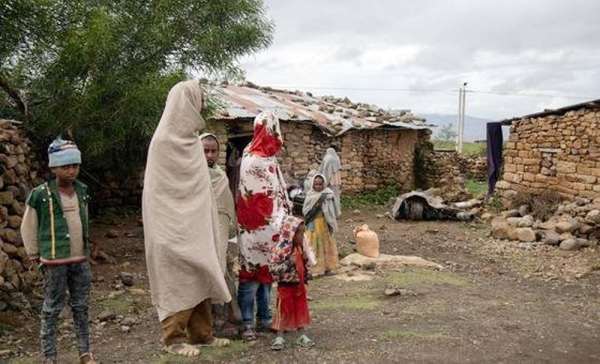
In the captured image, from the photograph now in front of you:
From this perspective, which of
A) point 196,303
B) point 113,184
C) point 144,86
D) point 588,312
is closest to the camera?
point 196,303

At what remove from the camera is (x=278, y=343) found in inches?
159

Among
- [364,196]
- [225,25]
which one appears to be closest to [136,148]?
[225,25]

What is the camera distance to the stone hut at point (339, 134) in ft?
46.3

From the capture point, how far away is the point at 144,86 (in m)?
7.38

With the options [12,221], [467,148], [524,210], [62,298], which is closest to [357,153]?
[524,210]

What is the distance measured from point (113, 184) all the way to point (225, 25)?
182 inches

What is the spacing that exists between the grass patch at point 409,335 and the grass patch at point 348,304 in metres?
0.84

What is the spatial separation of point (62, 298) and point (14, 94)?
4.57m

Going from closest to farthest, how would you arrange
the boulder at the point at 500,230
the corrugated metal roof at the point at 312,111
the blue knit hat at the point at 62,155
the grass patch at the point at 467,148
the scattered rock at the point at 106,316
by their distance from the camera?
the blue knit hat at the point at 62,155
the scattered rock at the point at 106,316
the boulder at the point at 500,230
the corrugated metal roof at the point at 312,111
the grass patch at the point at 467,148

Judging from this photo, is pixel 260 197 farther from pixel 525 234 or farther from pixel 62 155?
pixel 525 234

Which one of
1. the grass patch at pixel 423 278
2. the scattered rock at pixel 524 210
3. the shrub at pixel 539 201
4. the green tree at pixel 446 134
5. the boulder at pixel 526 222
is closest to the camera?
the grass patch at pixel 423 278

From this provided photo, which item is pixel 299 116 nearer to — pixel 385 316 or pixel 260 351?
pixel 385 316

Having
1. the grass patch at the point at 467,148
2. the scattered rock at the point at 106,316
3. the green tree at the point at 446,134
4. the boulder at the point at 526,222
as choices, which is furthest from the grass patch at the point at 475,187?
the green tree at the point at 446,134

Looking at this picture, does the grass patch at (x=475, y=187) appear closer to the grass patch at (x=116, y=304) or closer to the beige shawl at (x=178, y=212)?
the grass patch at (x=116, y=304)
